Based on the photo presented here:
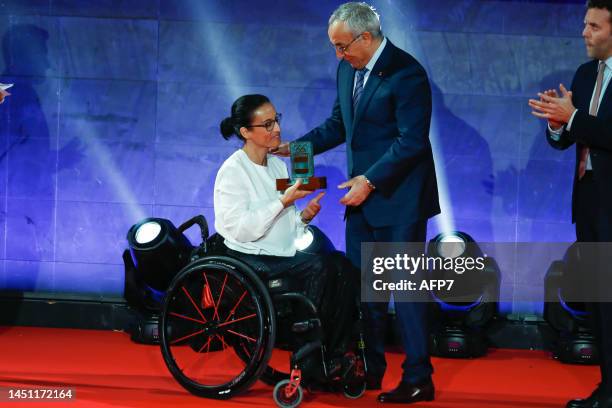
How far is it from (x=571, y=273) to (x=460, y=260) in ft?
1.92

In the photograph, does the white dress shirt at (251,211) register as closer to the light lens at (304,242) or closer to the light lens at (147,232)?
the light lens at (304,242)

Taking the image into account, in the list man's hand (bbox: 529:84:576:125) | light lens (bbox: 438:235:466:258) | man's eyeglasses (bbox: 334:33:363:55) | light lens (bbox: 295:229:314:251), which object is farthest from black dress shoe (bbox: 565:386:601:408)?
light lens (bbox: 295:229:314:251)

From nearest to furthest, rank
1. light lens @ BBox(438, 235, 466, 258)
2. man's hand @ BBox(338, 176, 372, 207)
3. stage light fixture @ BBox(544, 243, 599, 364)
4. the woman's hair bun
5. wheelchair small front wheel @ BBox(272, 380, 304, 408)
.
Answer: wheelchair small front wheel @ BBox(272, 380, 304, 408), man's hand @ BBox(338, 176, 372, 207), the woman's hair bun, stage light fixture @ BBox(544, 243, 599, 364), light lens @ BBox(438, 235, 466, 258)

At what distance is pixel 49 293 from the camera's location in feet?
18.2

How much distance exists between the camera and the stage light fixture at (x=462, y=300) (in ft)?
16.0

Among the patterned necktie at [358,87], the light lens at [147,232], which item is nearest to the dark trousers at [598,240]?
the patterned necktie at [358,87]

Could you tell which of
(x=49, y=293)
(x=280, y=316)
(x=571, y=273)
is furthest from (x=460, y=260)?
(x=49, y=293)

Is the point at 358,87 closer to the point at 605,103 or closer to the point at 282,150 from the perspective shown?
the point at 282,150

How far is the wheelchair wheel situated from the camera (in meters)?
3.27

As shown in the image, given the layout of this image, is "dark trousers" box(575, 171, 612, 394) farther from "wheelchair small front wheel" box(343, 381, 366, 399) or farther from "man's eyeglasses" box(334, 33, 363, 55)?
"man's eyeglasses" box(334, 33, 363, 55)

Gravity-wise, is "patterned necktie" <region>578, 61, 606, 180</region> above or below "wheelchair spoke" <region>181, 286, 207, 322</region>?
above

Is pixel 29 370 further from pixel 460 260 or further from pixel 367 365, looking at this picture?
pixel 460 260

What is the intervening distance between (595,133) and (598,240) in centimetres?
42

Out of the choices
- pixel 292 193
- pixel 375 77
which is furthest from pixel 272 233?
pixel 375 77
